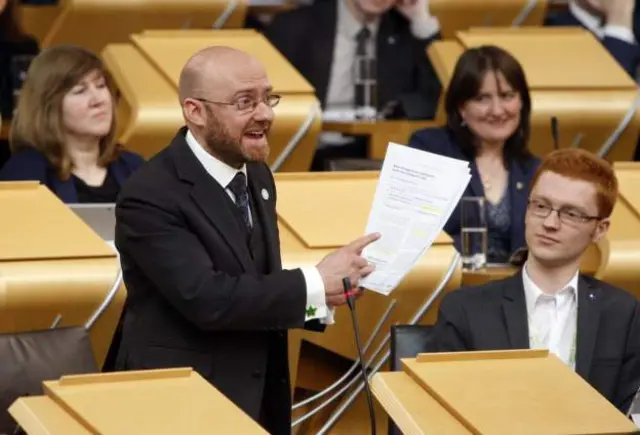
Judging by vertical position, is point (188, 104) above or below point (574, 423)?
above

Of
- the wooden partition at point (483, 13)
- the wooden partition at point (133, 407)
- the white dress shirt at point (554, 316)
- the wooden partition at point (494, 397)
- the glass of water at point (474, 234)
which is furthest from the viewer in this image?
the wooden partition at point (483, 13)

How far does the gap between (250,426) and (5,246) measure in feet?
3.98

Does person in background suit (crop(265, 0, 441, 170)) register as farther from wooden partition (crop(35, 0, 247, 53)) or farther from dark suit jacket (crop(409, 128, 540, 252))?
dark suit jacket (crop(409, 128, 540, 252))

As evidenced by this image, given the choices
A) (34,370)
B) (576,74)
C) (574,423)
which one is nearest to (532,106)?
(576,74)

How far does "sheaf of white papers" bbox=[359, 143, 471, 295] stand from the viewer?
9.17 ft

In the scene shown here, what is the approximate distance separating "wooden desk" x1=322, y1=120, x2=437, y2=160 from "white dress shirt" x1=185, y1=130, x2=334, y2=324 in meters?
1.85

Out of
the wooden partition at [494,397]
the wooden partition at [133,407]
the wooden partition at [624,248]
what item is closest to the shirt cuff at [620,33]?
the wooden partition at [624,248]

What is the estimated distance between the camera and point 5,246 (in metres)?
3.24

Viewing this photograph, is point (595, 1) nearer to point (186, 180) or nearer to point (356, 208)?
point (356, 208)

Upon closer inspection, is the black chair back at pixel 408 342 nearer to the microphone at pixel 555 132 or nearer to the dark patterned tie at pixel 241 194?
the dark patterned tie at pixel 241 194

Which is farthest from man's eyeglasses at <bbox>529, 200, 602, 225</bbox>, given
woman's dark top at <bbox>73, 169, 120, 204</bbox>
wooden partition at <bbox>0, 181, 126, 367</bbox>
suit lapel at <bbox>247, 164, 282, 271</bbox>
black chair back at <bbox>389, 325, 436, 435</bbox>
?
woman's dark top at <bbox>73, 169, 120, 204</bbox>

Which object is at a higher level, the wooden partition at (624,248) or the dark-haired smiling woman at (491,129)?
the dark-haired smiling woman at (491,129)

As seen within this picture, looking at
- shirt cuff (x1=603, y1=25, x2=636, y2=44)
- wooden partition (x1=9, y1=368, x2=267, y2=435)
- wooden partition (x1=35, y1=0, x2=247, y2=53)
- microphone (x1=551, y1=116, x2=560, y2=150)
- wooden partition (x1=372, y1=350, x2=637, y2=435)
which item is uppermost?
wooden partition (x1=35, y1=0, x2=247, y2=53)

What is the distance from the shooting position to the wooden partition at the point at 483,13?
5.37 meters
